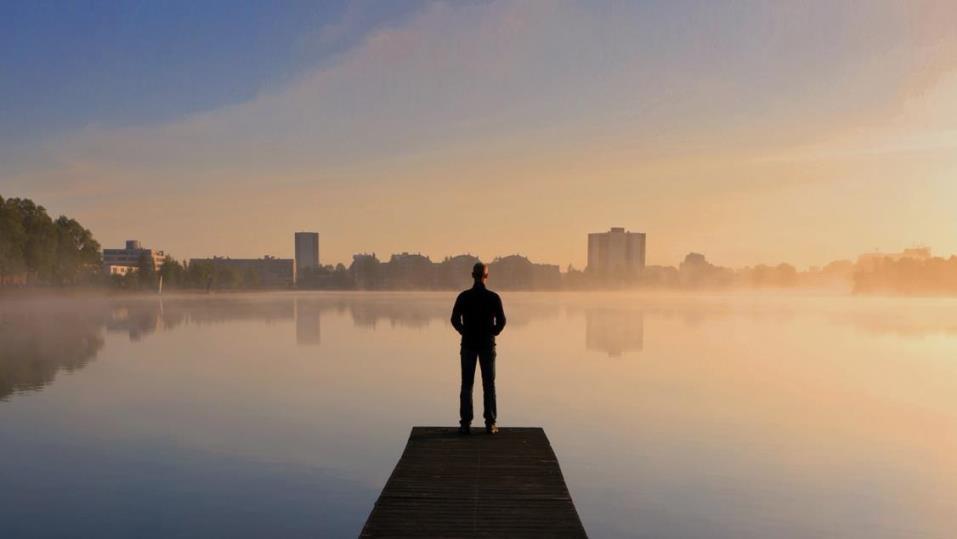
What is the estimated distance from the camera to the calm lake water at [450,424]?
15.0 m

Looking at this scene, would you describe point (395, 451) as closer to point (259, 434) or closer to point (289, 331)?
point (259, 434)

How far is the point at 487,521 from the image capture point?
907 centimetres

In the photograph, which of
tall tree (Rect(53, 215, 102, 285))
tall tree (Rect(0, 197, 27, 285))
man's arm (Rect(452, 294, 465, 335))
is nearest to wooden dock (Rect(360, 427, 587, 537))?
man's arm (Rect(452, 294, 465, 335))

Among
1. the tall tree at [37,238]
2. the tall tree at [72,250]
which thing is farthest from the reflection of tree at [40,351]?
the tall tree at [72,250]

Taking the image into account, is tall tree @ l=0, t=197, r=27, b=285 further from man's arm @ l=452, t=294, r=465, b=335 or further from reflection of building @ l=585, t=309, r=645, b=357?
man's arm @ l=452, t=294, r=465, b=335

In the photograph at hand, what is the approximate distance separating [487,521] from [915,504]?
1319 centimetres

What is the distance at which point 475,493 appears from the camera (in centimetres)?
1012

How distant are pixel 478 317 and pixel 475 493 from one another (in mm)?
3460

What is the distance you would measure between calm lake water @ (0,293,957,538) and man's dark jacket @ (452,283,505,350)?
5.38 m

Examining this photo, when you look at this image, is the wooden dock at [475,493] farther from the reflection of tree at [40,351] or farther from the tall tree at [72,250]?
the tall tree at [72,250]

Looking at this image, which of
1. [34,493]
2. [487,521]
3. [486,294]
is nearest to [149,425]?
[34,493]

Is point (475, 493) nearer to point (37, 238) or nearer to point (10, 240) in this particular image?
point (10, 240)

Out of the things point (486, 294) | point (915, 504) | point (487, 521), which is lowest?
point (915, 504)

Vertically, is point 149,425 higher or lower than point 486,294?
lower
